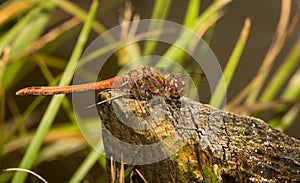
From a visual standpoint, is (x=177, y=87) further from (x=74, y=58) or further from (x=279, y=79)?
(x=279, y=79)

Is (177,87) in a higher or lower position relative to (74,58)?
lower

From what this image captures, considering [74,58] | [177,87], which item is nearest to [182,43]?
[74,58]

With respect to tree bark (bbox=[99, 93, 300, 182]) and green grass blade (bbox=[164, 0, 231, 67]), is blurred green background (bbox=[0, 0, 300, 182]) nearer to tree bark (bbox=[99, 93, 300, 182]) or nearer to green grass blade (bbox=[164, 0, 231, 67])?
green grass blade (bbox=[164, 0, 231, 67])

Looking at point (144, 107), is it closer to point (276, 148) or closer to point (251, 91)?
point (276, 148)

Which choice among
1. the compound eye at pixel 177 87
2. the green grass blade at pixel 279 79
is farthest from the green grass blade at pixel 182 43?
the compound eye at pixel 177 87

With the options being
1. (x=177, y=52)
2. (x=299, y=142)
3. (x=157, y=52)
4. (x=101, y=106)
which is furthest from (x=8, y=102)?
(x=299, y=142)

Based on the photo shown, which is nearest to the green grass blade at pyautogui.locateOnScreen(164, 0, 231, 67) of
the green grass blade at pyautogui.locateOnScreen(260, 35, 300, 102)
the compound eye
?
the green grass blade at pyautogui.locateOnScreen(260, 35, 300, 102)

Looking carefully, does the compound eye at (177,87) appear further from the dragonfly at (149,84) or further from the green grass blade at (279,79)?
the green grass blade at (279,79)
